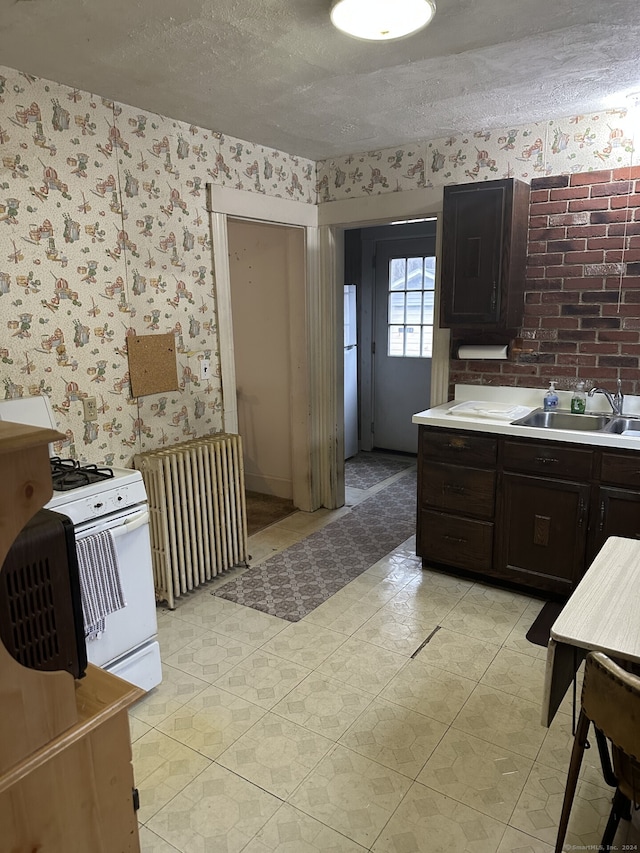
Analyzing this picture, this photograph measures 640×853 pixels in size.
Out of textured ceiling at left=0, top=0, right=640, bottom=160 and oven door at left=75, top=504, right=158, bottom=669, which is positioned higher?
textured ceiling at left=0, top=0, right=640, bottom=160

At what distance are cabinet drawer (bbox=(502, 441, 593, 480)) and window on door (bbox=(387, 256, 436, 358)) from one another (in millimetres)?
2677

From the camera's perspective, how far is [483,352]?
3416mm

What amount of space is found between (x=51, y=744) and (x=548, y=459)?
2.43 m

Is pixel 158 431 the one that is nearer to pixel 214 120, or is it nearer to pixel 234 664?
pixel 234 664

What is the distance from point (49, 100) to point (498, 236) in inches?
87.6

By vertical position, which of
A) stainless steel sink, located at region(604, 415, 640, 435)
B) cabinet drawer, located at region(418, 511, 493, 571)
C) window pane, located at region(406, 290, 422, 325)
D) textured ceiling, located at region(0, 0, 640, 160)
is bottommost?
cabinet drawer, located at region(418, 511, 493, 571)

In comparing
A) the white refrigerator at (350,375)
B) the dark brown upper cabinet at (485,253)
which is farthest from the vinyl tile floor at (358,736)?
the white refrigerator at (350,375)

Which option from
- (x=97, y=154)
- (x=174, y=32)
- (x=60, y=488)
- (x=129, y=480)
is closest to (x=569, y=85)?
(x=174, y=32)

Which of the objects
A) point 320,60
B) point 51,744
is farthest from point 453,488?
point 51,744

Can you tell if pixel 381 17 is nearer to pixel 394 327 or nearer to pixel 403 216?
pixel 403 216

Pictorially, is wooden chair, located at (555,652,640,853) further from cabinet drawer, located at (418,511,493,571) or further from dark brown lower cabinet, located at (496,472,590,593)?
cabinet drawer, located at (418,511,493,571)

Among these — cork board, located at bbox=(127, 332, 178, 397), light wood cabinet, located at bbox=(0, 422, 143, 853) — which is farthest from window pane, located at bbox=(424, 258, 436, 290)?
light wood cabinet, located at bbox=(0, 422, 143, 853)

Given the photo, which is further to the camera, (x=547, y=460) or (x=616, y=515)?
(x=547, y=460)

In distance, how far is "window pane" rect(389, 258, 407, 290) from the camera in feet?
18.2
